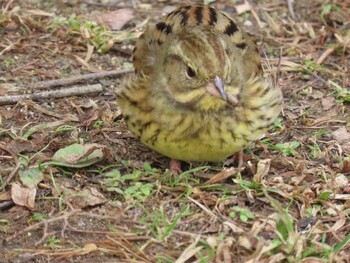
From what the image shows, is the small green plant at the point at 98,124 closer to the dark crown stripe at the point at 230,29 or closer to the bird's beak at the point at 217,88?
the dark crown stripe at the point at 230,29

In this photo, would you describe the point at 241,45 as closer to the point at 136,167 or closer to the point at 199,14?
the point at 199,14

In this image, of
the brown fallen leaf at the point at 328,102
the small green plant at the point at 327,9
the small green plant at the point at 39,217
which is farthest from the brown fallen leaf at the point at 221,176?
the small green plant at the point at 327,9

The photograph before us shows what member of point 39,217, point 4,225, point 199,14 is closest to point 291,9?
point 199,14

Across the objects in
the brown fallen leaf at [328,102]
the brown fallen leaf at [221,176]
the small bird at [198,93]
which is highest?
the small bird at [198,93]

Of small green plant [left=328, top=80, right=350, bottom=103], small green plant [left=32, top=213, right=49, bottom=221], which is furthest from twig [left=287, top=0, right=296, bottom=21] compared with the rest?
small green plant [left=32, top=213, right=49, bottom=221]

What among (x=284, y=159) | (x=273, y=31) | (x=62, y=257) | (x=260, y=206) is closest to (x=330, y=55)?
(x=273, y=31)
